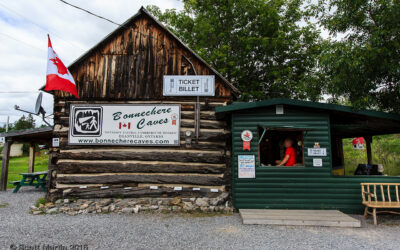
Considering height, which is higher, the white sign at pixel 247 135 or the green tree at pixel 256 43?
the green tree at pixel 256 43

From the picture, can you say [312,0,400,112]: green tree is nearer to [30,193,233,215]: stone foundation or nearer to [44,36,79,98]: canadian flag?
[30,193,233,215]: stone foundation

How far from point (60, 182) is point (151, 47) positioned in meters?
5.06

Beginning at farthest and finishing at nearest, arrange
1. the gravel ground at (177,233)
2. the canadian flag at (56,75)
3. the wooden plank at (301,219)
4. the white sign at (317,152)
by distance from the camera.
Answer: the white sign at (317,152), the canadian flag at (56,75), the wooden plank at (301,219), the gravel ground at (177,233)

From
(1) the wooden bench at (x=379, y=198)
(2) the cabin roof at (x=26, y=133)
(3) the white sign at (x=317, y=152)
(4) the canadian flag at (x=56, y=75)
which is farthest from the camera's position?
(2) the cabin roof at (x=26, y=133)

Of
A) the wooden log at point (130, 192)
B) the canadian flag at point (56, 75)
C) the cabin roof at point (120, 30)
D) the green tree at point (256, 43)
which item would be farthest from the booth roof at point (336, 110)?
the green tree at point (256, 43)

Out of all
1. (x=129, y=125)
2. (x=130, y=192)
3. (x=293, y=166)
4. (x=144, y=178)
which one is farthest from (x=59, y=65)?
(x=293, y=166)

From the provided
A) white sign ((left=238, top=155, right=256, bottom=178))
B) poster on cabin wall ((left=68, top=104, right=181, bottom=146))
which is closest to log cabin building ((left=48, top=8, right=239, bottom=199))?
poster on cabin wall ((left=68, top=104, right=181, bottom=146))

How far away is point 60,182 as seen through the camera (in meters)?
7.17

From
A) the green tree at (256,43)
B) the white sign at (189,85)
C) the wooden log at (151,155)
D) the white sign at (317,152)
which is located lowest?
the wooden log at (151,155)

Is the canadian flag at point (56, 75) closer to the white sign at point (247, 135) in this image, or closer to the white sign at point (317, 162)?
the white sign at point (247, 135)

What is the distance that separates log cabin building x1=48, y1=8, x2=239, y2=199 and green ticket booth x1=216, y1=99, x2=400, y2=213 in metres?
0.87

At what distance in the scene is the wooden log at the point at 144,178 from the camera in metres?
7.09

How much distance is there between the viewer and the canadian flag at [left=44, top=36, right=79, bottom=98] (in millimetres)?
6383

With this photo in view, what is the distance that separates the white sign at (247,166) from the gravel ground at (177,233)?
1108 millimetres
